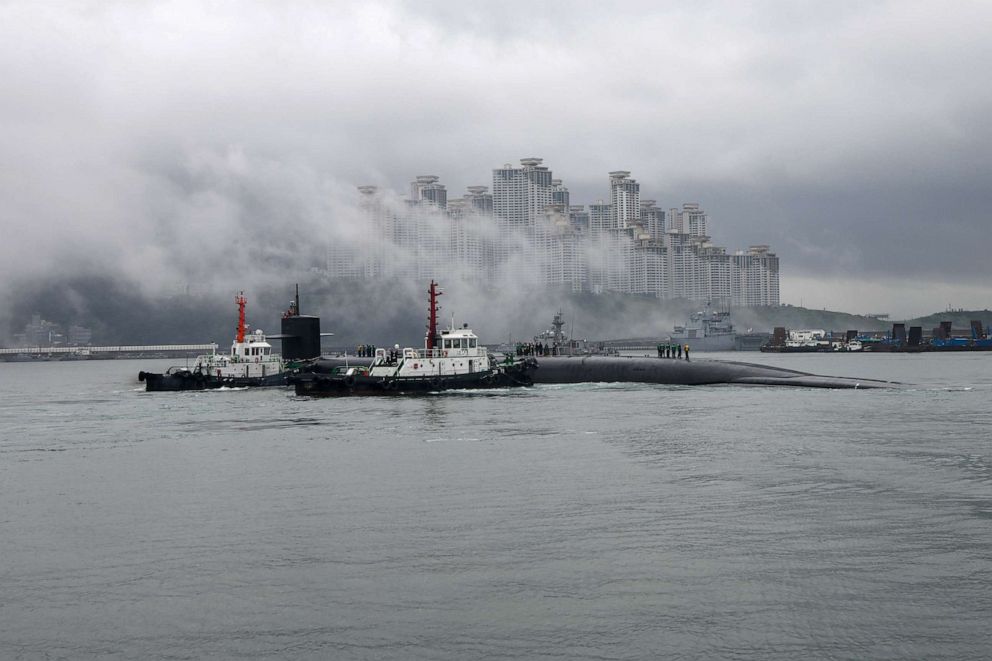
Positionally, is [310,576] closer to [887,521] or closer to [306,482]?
[306,482]

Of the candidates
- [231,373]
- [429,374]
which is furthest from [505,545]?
[231,373]

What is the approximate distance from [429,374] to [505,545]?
136ft

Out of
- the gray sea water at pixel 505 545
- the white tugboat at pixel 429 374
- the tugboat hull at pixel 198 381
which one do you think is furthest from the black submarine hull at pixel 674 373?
the gray sea water at pixel 505 545

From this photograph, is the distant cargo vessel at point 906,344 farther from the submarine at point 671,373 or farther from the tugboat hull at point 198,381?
the tugboat hull at point 198,381

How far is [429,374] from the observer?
59156 millimetres

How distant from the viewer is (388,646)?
41.8 ft

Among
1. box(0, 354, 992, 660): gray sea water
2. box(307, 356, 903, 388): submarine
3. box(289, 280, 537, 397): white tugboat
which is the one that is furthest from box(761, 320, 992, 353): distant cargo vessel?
box(0, 354, 992, 660): gray sea water

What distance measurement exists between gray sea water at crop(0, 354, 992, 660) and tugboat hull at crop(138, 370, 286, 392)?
33392mm

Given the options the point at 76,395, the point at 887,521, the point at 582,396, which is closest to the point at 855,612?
the point at 887,521

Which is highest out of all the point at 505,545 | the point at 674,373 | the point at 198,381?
the point at 674,373

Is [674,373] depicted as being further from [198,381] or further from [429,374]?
[198,381]

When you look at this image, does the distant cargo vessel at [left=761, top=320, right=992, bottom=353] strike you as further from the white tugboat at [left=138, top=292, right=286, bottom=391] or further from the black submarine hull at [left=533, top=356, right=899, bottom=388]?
the white tugboat at [left=138, top=292, right=286, bottom=391]

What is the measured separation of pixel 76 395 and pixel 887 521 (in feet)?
220

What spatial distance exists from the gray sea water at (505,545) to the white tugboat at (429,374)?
70.6ft
